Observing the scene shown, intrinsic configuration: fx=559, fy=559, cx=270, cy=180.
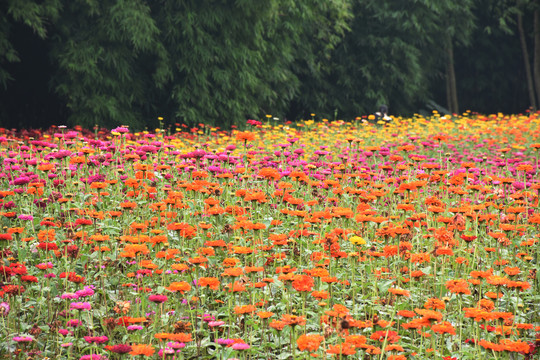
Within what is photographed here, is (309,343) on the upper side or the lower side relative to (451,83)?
lower

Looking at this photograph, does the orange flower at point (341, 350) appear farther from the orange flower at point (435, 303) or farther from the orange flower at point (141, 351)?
the orange flower at point (141, 351)

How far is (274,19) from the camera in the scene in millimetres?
13719

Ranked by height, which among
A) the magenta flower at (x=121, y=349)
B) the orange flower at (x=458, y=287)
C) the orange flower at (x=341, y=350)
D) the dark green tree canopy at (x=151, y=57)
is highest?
the dark green tree canopy at (x=151, y=57)

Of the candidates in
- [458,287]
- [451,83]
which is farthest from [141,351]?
[451,83]

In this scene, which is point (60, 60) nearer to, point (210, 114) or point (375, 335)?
point (210, 114)

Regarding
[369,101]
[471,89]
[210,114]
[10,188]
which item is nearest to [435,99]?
[471,89]

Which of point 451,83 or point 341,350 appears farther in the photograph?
point 451,83

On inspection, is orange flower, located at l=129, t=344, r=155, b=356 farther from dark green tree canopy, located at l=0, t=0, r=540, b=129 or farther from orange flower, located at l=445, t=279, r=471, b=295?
dark green tree canopy, located at l=0, t=0, r=540, b=129

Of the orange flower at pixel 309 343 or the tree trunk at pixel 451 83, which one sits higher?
the tree trunk at pixel 451 83

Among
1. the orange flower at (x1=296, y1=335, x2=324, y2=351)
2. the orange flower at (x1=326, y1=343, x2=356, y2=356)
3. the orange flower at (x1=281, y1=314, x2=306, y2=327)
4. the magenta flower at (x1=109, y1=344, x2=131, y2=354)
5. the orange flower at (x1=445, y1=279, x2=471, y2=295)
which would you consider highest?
the orange flower at (x1=445, y1=279, x2=471, y2=295)

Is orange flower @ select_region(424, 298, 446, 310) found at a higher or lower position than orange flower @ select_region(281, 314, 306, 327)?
higher

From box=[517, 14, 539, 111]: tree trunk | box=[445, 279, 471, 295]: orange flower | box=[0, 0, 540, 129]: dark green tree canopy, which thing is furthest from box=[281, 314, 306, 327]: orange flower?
box=[517, 14, 539, 111]: tree trunk

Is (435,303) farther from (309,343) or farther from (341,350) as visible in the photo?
(309,343)

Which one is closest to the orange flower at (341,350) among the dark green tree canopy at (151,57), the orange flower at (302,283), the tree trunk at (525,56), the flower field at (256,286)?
the flower field at (256,286)
